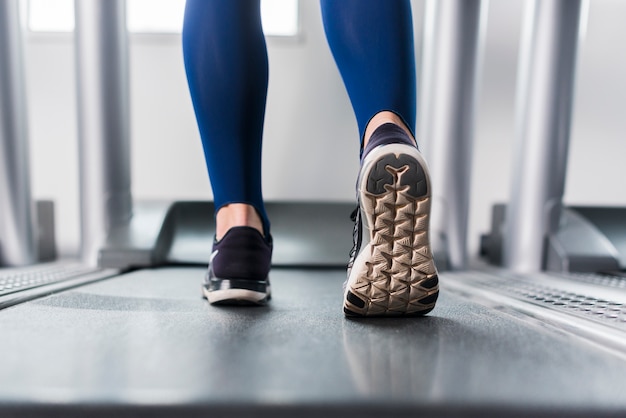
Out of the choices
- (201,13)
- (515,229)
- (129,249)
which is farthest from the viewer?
(515,229)

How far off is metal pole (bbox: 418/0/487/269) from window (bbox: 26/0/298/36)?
518 mm

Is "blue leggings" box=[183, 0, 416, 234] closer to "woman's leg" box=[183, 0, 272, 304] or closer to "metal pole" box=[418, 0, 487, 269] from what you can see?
"woman's leg" box=[183, 0, 272, 304]

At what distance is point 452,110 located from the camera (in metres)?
1.28

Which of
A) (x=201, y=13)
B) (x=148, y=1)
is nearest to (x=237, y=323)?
(x=201, y=13)

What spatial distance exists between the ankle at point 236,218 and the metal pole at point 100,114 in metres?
0.73

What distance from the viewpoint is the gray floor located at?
352 mm

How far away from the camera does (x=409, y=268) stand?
542 millimetres

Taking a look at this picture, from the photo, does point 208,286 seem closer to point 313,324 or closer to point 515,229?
point 313,324

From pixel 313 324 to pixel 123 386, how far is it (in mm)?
261

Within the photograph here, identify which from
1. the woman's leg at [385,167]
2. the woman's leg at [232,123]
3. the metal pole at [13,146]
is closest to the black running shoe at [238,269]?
the woman's leg at [232,123]

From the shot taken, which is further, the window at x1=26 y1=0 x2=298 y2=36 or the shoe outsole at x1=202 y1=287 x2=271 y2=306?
the window at x1=26 y1=0 x2=298 y2=36

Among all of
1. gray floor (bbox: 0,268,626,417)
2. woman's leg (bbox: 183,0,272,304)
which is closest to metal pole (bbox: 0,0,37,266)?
gray floor (bbox: 0,268,626,417)

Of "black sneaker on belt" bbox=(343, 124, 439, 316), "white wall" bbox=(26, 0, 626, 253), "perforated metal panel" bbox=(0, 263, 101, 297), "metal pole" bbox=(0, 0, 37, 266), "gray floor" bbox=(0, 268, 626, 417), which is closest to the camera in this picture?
"gray floor" bbox=(0, 268, 626, 417)

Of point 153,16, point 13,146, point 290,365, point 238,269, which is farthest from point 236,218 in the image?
point 153,16
